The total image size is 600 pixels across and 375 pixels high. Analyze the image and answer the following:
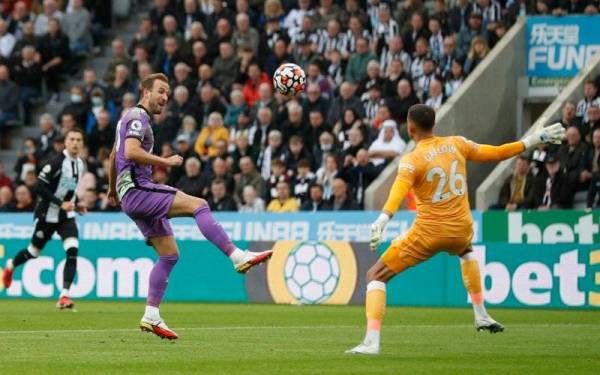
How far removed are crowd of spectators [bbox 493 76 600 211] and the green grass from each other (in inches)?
161

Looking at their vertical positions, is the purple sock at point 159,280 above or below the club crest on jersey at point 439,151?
below

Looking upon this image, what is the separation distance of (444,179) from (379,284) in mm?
1201

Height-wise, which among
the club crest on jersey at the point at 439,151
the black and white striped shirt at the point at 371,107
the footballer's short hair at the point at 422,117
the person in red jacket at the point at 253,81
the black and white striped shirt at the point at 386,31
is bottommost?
the club crest on jersey at the point at 439,151

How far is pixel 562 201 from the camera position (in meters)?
23.2

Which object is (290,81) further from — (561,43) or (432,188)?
(561,43)

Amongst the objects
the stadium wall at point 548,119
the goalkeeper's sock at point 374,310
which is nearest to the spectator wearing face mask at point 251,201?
the stadium wall at point 548,119

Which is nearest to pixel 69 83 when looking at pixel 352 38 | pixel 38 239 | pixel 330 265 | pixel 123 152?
pixel 352 38

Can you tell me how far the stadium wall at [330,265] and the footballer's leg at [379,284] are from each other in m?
8.37

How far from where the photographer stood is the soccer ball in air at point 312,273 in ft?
73.8

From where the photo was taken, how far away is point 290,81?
16.3 metres

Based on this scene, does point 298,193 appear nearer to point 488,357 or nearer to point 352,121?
point 352,121

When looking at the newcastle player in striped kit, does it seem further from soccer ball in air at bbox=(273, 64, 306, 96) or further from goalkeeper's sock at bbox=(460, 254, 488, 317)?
goalkeeper's sock at bbox=(460, 254, 488, 317)

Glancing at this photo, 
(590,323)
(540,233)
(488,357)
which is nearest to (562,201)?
(540,233)

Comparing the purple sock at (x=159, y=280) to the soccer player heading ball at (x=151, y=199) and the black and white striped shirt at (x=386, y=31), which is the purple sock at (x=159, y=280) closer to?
the soccer player heading ball at (x=151, y=199)
